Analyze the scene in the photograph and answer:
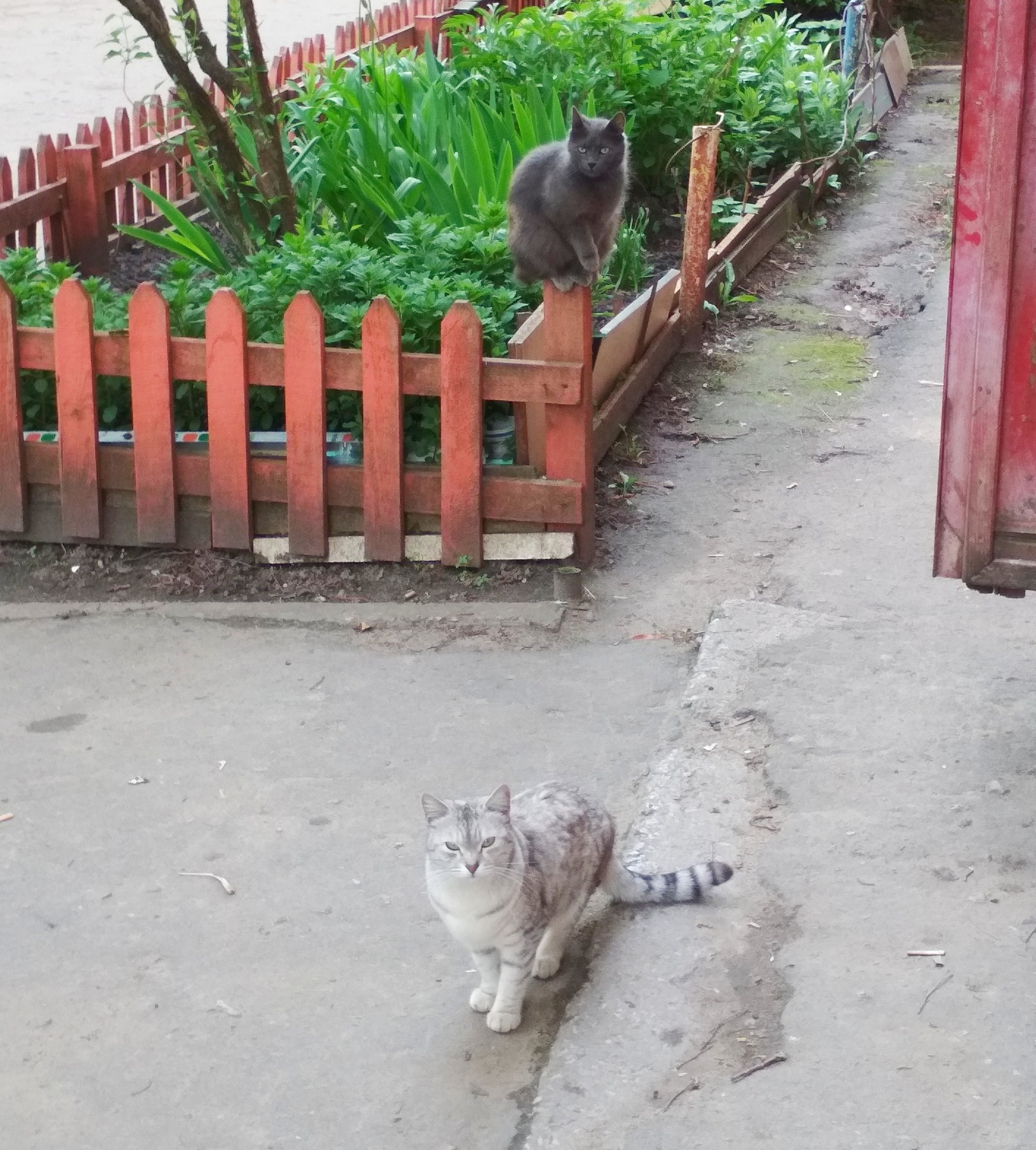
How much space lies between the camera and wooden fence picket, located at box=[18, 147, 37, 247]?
6.45 metres

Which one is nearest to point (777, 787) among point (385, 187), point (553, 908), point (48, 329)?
point (553, 908)

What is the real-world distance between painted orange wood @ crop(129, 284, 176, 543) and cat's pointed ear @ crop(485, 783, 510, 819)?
242cm

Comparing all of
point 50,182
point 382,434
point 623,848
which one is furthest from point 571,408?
point 50,182

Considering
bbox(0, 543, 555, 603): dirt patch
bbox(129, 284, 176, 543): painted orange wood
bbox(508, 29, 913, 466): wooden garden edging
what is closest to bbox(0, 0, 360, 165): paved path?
bbox(508, 29, 913, 466): wooden garden edging

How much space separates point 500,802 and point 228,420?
2.33m

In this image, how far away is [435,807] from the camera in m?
2.91

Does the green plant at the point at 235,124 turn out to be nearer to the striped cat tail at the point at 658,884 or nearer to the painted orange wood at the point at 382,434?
the painted orange wood at the point at 382,434

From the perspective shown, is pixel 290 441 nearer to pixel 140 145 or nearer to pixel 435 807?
pixel 435 807

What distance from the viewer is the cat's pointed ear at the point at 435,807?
290 cm

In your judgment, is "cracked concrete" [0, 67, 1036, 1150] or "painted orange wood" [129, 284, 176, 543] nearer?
"cracked concrete" [0, 67, 1036, 1150]

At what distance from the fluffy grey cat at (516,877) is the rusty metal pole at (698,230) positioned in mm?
4153

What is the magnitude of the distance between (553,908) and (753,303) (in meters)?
5.34

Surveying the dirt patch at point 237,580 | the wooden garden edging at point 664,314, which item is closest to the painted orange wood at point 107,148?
the dirt patch at point 237,580

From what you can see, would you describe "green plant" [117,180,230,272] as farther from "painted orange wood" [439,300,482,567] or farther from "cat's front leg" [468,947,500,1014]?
"cat's front leg" [468,947,500,1014]
